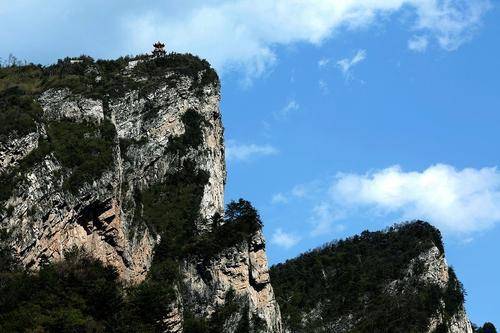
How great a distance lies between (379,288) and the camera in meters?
146

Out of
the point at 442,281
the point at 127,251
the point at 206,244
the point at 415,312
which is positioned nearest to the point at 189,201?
the point at 206,244

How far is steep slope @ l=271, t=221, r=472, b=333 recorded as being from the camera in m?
138

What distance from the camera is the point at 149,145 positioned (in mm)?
113062

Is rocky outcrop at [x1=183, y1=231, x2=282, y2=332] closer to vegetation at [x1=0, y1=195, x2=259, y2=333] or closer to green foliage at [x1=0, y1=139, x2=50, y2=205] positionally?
vegetation at [x1=0, y1=195, x2=259, y2=333]

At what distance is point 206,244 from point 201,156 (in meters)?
19.3

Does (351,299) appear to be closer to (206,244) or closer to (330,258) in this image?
(330,258)

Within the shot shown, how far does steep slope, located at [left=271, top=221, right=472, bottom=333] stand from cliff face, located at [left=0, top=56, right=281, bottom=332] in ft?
121

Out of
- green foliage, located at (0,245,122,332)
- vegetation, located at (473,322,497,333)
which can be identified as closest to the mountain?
green foliage, located at (0,245,122,332)

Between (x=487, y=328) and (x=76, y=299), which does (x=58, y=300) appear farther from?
(x=487, y=328)

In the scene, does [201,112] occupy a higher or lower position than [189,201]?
higher

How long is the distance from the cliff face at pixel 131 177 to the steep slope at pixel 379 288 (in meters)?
36.9

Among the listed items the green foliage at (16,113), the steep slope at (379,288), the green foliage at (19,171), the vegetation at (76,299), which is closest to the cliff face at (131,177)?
the green foliage at (19,171)

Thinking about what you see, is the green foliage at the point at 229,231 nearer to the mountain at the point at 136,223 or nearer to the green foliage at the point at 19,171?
the mountain at the point at 136,223

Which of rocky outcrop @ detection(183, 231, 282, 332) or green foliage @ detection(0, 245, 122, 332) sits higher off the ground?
rocky outcrop @ detection(183, 231, 282, 332)
